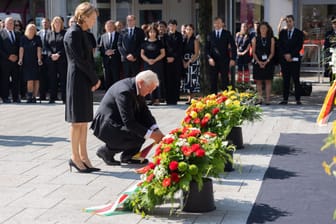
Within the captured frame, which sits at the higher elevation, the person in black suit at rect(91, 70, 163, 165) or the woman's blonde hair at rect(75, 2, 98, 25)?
the woman's blonde hair at rect(75, 2, 98, 25)

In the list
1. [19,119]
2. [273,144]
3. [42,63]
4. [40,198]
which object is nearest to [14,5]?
[42,63]

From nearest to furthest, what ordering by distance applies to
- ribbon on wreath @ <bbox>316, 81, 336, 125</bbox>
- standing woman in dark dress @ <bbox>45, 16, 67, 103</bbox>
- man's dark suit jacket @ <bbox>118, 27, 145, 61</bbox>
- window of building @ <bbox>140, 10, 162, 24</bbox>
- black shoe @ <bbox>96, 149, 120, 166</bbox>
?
ribbon on wreath @ <bbox>316, 81, 336, 125</bbox>, black shoe @ <bbox>96, 149, 120, 166</bbox>, man's dark suit jacket @ <bbox>118, 27, 145, 61</bbox>, standing woman in dark dress @ <bbox>45, 16, 67, 103</bbox>, window of building @ <bbox>140, 10, 162, 24</bbox>

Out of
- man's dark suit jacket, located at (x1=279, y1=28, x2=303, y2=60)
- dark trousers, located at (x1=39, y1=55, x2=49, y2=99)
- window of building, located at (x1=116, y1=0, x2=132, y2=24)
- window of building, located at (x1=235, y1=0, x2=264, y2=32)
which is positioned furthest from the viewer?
window of building, located at (x1=116, y1=0, x2=132, y2=24)

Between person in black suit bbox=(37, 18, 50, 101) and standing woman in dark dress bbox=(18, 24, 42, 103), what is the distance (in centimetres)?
14

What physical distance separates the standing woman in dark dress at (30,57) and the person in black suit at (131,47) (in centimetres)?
206

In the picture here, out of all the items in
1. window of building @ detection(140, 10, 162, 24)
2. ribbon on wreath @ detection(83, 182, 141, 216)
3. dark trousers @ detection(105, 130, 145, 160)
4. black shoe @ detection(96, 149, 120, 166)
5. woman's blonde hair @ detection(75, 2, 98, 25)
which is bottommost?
ribbon on wreath @ detection(83, 182, 141, 216)

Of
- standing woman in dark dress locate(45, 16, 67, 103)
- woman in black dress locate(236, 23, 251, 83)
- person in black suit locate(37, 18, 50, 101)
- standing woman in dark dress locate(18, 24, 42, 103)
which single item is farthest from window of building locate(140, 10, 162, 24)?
standing woman in dark dress locate(45, 16, 67, 103)

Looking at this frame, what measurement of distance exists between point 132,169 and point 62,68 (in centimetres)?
775

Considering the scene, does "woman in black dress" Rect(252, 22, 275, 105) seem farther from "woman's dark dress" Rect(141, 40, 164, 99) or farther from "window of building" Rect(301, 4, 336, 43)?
"window of building" Rect(301, 4, 336, 43)

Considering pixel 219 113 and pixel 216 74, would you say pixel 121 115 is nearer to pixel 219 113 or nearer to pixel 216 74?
pixel 219 113

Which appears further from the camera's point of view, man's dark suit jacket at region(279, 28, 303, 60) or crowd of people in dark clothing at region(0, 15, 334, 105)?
crowd of people in dark clothing at region(0, 15, 334, 105)

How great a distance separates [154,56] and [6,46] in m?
3.70

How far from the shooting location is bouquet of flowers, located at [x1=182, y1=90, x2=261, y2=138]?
8.10 m

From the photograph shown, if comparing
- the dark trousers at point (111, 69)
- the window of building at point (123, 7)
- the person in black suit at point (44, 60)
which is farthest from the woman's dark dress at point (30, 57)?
the window of building at point (123, 7)
